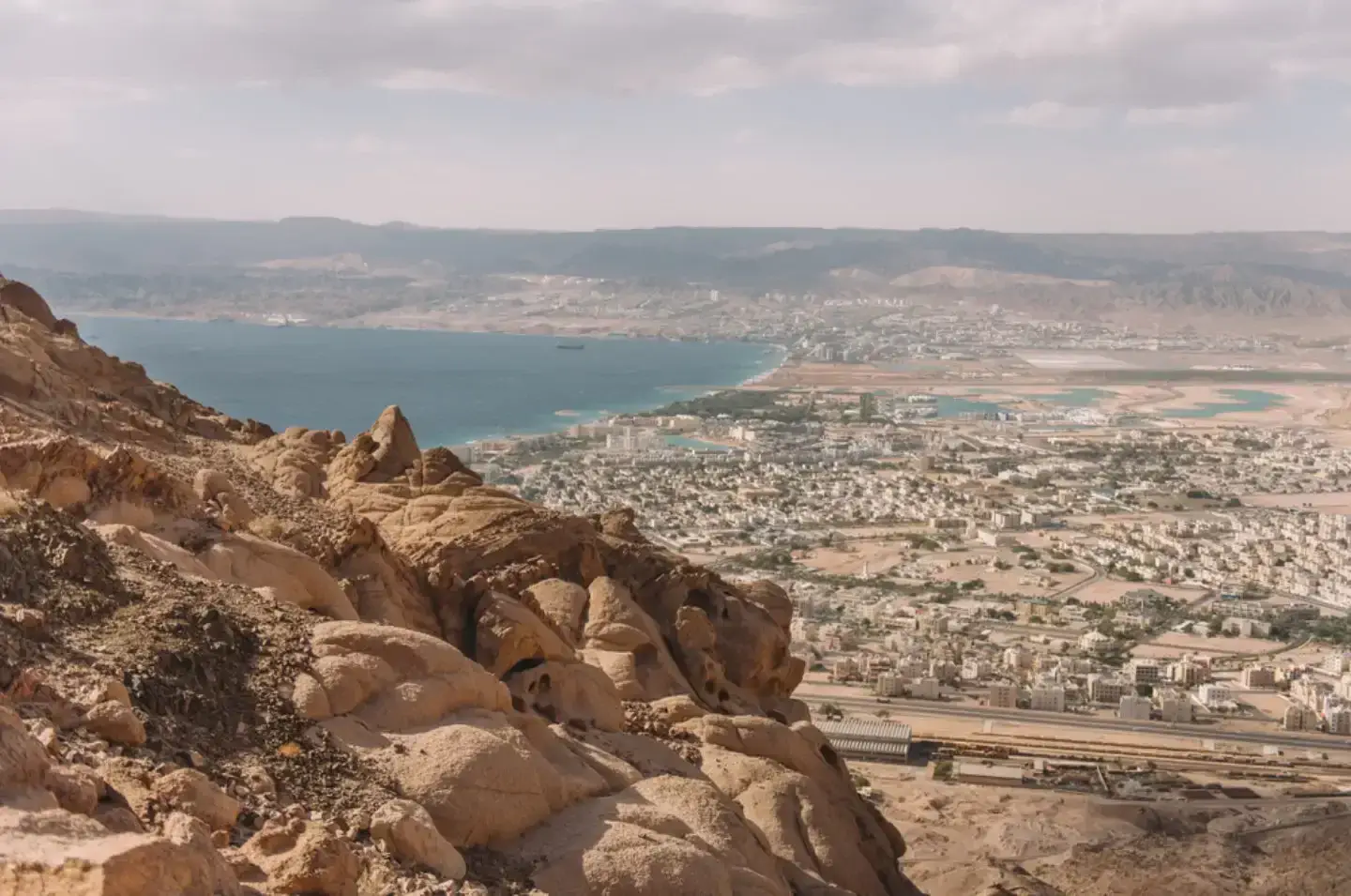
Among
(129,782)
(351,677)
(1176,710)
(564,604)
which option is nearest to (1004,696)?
(1176,710)

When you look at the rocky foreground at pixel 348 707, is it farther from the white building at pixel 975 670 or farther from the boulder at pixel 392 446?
the white building at pixel 975 670

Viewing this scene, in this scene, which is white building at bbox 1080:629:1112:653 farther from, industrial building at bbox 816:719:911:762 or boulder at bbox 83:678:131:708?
boulder at bbox 83:678:131:708

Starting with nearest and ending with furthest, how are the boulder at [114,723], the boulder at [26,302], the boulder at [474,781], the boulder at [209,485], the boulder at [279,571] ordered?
1. the boulder at [114,723]
2. the boulder at [474,781]
3. the boulder at [279,571]
4. the boulder at [209,485]
5. the boulder at [26,302]

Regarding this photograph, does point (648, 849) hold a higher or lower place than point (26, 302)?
lower

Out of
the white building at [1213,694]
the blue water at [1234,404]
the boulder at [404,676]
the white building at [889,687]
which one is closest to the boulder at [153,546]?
the boulder at [404,676]

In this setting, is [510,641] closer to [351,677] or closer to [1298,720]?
[351,677]

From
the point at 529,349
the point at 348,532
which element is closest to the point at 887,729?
the point at 348,532

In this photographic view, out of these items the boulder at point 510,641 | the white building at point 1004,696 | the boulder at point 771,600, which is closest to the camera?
the boulder at point 510,641
